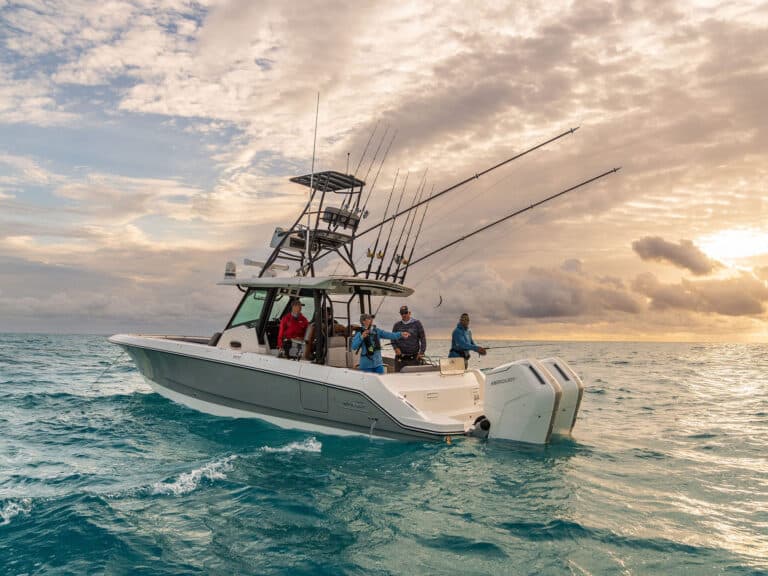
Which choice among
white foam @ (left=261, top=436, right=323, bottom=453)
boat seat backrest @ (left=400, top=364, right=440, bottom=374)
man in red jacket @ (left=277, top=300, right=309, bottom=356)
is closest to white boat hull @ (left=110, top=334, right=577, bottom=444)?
boat seat backrest @ (left=400, top=364, right=440, bottom=374)

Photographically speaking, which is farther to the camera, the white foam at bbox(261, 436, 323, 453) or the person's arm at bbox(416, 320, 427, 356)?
the person's arm at bbox(416, 320, 427, 356)

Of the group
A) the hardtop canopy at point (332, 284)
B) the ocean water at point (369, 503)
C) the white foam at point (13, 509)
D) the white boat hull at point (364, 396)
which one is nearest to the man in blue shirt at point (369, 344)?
the white boat hull at point (364, 396)

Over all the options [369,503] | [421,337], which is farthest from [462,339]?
[369,503]

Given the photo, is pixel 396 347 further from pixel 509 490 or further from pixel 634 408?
pixel 634 408

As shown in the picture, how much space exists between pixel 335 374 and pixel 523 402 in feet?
9.62

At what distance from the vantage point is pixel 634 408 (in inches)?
549

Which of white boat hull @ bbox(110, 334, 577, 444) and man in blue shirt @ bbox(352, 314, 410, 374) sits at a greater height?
man in blue shirt @ bbox(352, 314, 410, 374)

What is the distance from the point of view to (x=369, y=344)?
28.7ft

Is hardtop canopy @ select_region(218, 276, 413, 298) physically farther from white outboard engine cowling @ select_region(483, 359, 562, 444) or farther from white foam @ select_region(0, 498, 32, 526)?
white foam @ select_region(0, 498, 32, 526)

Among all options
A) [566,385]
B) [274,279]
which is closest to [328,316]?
[274,279]

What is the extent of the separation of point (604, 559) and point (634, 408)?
1075 cm

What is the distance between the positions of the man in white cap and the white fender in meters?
2.47

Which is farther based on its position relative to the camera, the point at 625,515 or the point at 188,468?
the point at 188,468

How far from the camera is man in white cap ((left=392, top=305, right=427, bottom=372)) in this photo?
31.8ft
